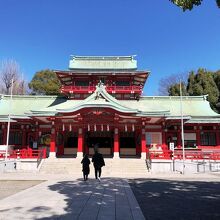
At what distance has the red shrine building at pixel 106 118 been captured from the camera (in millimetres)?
27484

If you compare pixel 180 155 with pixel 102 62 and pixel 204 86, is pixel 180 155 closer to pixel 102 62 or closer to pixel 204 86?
pixel 102 62

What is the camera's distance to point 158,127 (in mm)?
30109

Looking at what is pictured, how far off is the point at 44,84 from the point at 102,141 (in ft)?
103

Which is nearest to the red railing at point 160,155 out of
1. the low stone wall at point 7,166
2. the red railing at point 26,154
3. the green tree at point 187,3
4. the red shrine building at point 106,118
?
the red shrine building at point 106,118

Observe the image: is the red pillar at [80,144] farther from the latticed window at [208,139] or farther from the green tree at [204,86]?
the green tree at [204,86]

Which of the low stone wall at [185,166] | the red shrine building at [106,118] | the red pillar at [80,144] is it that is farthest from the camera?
the red shrine building at [106,118]

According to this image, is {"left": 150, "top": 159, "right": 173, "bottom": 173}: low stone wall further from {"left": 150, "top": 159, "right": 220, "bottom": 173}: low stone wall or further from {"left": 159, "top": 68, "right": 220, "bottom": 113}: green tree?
{"left": 159, "top": 68, "right": 220, "bottom": 113}: green tree

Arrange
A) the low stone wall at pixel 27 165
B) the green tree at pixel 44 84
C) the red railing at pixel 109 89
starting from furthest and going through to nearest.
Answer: the green tree at pixel 44 84, the red railing at pixel 109 89, the low stone wall at pixel 27 165

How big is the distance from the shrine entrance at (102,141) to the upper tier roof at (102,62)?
1038 cm

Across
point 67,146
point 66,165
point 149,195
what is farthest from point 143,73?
point 149,195

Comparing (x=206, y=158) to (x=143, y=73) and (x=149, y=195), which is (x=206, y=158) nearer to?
(x=143, y=73)

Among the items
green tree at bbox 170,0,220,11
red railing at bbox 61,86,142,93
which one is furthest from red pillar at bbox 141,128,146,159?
green tree at bbox 170,0,220,11

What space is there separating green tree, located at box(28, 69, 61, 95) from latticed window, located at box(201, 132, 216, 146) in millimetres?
33285

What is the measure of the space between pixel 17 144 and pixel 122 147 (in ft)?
40.0
